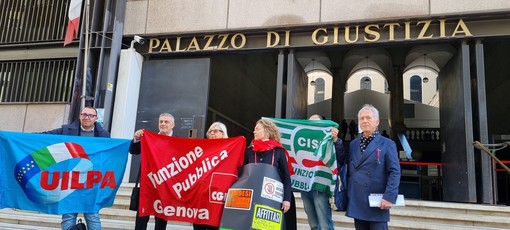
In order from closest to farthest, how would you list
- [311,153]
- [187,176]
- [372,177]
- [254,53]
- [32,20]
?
[372,177] → [187,176] → [311,153] → [254,53] → [32,20]

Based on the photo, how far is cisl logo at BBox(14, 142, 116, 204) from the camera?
5.04 meters

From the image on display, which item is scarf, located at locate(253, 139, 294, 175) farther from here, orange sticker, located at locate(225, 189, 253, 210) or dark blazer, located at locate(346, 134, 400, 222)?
dark blazer, located at locate(346, 134, 400, 222)

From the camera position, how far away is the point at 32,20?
12.8 m

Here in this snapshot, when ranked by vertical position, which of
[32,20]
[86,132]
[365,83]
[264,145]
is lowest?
[264,145]

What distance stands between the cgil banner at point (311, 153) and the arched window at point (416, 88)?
3145 cm

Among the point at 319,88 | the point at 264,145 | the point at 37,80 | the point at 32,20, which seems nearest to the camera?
the point at 264,145

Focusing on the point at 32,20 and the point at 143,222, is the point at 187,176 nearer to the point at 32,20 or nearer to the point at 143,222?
the point at 143,222

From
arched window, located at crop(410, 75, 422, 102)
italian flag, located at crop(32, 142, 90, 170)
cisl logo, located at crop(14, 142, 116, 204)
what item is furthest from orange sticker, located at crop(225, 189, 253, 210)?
arched window, located at crop(410, 75, 422, 102)

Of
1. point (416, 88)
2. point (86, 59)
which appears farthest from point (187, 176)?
point (416, 88)

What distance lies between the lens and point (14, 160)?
5.07 metres

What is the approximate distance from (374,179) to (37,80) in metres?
11.3

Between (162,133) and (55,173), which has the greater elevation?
(162,133)

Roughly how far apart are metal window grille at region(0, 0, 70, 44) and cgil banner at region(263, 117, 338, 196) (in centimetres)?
911

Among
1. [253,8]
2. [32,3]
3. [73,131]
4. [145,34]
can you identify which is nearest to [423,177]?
[253,8]
